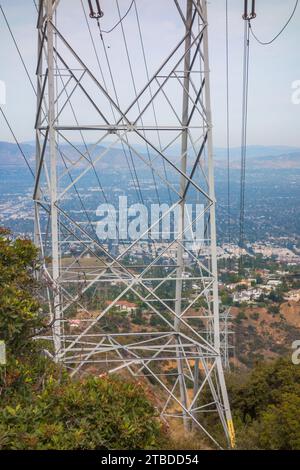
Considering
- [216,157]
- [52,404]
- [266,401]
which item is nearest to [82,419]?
[52,404]

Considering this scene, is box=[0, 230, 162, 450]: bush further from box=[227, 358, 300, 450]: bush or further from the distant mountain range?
the distant mountain range

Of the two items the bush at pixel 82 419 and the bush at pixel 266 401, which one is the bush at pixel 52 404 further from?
the bush at pixel 266 401

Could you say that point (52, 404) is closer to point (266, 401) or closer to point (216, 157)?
point (266, 401)

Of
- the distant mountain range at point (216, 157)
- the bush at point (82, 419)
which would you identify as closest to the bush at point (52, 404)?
the bush at point (82, 419)

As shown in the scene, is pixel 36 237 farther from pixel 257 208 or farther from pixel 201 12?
pixel 257 208

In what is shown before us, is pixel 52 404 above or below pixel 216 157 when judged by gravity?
below

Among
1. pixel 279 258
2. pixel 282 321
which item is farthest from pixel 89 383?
pixel 279 258

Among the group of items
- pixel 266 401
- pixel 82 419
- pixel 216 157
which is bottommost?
pixel 266 401

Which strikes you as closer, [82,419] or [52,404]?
[82,419]

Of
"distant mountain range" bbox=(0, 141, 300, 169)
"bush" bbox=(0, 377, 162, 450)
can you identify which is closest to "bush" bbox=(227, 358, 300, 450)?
"distant mountain range" bbox=(0, 141, 300, 169)
